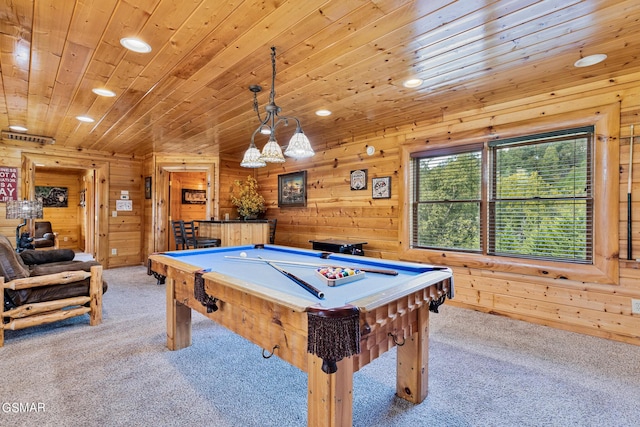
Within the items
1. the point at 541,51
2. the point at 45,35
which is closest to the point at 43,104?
the point at 45,35

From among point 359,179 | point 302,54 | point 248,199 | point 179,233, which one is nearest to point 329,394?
point 302,54

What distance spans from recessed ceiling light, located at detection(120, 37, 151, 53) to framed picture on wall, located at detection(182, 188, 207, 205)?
6.11 metres

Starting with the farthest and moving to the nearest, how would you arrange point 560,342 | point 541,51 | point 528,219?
point 528,219 → point 560,342 → point 541,51

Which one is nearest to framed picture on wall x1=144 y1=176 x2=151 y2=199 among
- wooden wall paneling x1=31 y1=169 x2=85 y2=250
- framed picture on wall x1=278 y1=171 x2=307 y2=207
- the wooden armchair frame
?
framed picture on wall x1=278 y1=171 x2=307 y2=207

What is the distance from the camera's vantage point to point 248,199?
5.92 metres

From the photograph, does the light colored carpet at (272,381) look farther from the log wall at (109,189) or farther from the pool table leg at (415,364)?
the log wall at (109,189)

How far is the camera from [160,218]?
5867 millimetres

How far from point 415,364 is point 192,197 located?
24.1 ft

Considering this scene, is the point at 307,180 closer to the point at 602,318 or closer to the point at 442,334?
the point at 442,334

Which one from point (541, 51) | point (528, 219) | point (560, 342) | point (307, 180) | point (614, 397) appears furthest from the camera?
point (307, 180)

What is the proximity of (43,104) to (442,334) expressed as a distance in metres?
4.72

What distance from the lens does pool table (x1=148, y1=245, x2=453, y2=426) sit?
1.22 metres

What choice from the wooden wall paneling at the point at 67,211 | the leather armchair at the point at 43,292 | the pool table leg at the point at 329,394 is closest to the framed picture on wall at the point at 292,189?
the leather armchair at the point at 43,292

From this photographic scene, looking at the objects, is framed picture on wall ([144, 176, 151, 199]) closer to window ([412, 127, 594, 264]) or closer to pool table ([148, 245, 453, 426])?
pool table ([148, 245, 453, 426])
